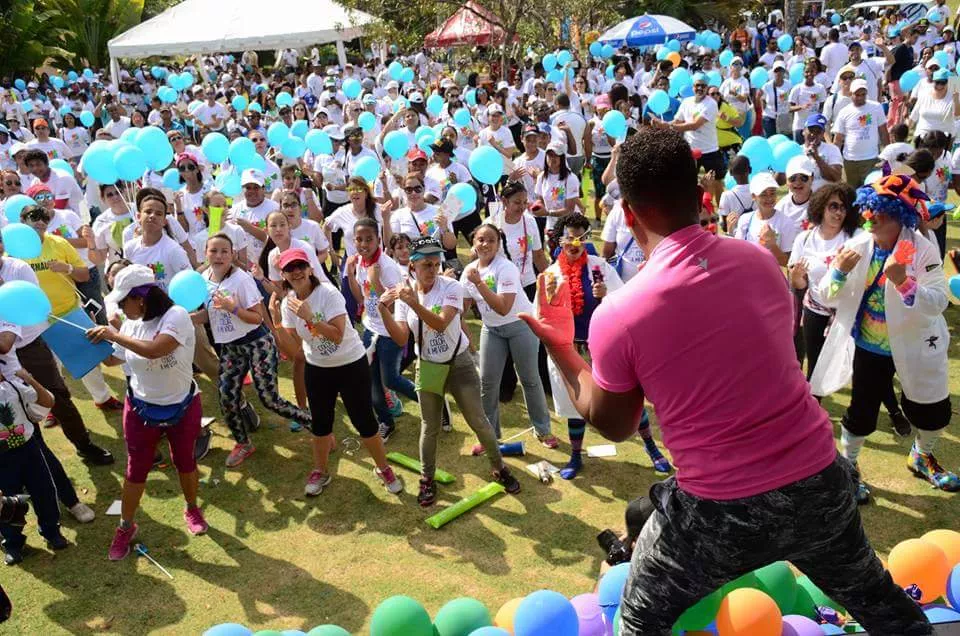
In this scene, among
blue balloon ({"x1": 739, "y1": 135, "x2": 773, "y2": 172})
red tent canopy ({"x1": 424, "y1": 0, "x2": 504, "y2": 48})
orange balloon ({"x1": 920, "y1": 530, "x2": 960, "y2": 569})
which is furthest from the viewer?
red tent canopy ({"x1": 424, "y1": 0, "x2": 504, "y2": 48})

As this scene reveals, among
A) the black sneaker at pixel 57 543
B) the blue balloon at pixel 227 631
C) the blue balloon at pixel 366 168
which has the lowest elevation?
the black sneaker at pixel 57 543

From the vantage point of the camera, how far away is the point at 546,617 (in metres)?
3.15

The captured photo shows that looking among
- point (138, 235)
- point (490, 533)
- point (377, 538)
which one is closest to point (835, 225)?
point (490, 533)

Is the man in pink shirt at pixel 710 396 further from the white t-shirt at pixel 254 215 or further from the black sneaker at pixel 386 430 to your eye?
the white t-shirt at pixel 254 215

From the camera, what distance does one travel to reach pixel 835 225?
537cm

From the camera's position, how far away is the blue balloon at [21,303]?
5.07 m

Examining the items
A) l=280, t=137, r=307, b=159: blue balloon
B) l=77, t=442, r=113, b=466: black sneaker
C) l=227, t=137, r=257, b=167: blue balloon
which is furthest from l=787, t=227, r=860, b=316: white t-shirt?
l=280, t=137, r=307, b=159: blue balloon

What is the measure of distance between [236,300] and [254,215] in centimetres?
187

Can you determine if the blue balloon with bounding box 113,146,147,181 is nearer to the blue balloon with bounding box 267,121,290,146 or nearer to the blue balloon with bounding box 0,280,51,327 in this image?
the blue balloon with bounding box 0,280,51,327

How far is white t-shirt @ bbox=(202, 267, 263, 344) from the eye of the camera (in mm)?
5930

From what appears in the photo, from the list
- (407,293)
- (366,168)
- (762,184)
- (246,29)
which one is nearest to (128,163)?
(366,168)

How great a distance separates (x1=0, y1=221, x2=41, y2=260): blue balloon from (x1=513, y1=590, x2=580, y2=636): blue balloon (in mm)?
4808

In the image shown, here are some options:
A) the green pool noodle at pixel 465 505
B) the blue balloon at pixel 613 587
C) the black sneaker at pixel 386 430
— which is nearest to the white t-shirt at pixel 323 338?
the green pool noodle at pixel 465 505

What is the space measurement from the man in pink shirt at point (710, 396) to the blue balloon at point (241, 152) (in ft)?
22.9
